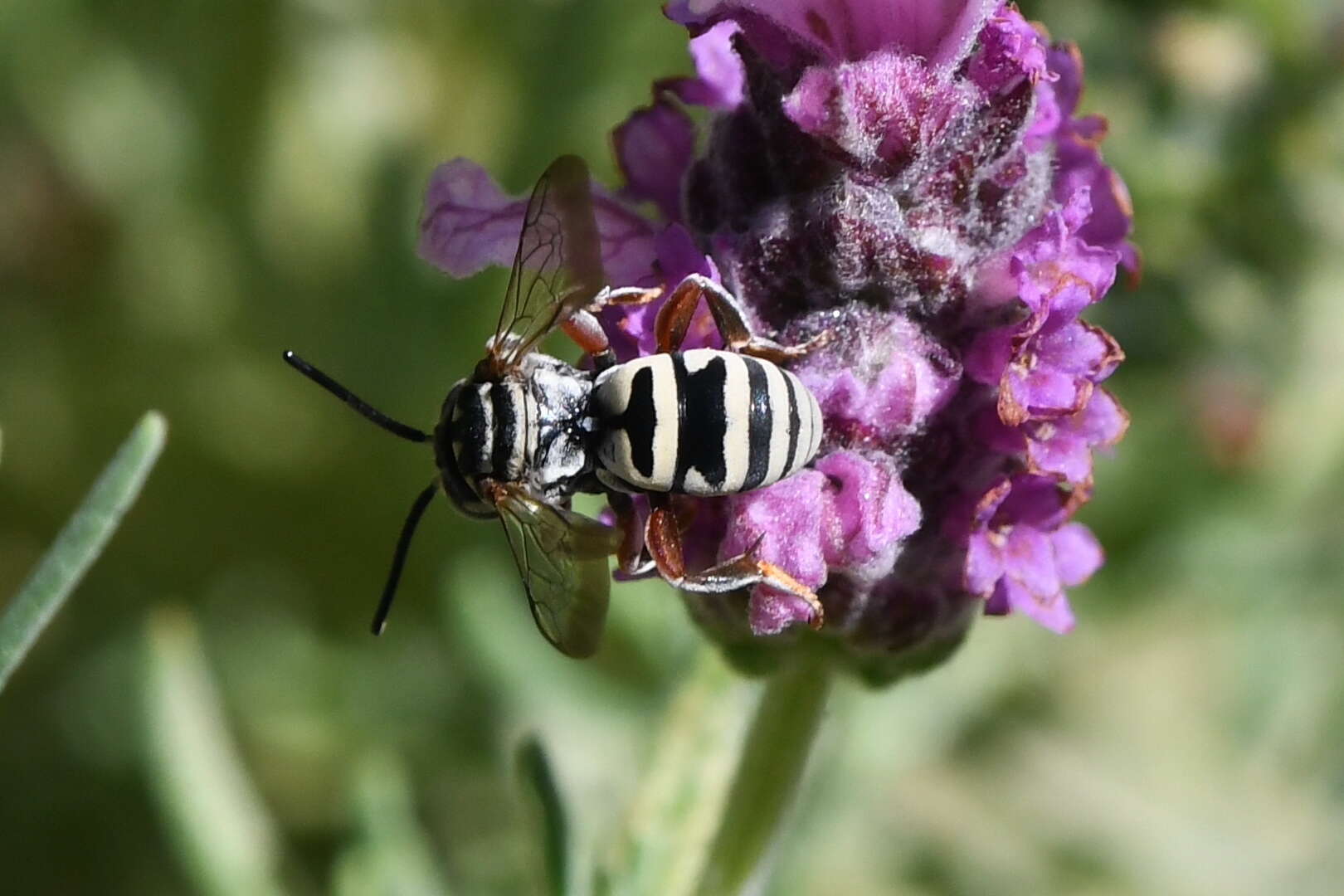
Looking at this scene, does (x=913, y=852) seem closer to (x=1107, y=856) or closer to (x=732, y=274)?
(x=1107, y=856)

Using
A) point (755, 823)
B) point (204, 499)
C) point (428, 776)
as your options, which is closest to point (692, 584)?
point (755, 823)

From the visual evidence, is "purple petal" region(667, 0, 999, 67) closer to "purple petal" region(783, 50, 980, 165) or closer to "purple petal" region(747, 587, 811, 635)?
"purple petal" region(783, 50, 980, 165)

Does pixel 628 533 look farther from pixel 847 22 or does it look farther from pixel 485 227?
pixel 847 22

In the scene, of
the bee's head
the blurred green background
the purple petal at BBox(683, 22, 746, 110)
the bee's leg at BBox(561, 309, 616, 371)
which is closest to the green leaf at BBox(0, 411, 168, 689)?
the bee's head

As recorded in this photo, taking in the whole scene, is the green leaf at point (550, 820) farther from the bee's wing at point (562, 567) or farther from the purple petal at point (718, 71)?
the purple petal at point (718, 71)

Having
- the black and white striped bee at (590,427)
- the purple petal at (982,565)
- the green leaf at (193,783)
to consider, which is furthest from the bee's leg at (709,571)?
the green leaf at (193,783)

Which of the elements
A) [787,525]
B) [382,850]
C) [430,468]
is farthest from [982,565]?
[430,468]
